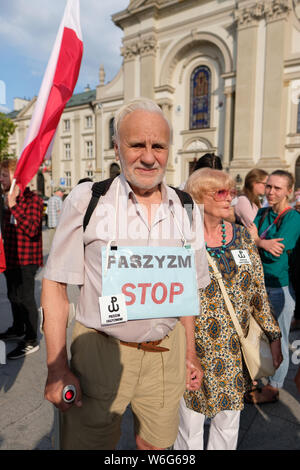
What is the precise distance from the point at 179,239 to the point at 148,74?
2516 centimetres

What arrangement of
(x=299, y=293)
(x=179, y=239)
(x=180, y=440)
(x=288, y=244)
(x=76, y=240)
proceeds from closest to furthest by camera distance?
(x=76, y=240) < (x=179, y=239) < (x=180, y=440) < (x=299, y=293) < (x=288, y=244)

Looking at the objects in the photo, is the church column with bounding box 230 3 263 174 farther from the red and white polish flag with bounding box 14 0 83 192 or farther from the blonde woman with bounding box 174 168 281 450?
the blonde woman with bounding box 174 168 281 450

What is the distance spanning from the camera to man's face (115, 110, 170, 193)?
130cm

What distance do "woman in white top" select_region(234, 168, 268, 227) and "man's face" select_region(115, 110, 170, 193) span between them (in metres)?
2.17

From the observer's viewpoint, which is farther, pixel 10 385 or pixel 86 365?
pixel 10 385

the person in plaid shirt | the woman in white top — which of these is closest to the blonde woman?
the woman in white top

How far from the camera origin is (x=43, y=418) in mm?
2312

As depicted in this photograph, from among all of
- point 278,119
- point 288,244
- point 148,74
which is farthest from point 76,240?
point 148,74

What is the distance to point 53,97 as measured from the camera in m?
2.79

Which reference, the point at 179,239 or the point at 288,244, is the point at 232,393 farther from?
the point at 288,244

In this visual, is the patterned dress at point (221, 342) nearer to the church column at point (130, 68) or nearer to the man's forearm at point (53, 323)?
the man's forearm at point (53, 323)

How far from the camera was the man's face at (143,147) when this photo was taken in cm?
130

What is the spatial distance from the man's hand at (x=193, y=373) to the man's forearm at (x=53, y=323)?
0.69 metres

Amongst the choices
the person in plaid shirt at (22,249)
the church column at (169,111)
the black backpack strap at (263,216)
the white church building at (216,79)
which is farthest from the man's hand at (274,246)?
the church column at (169,111)
